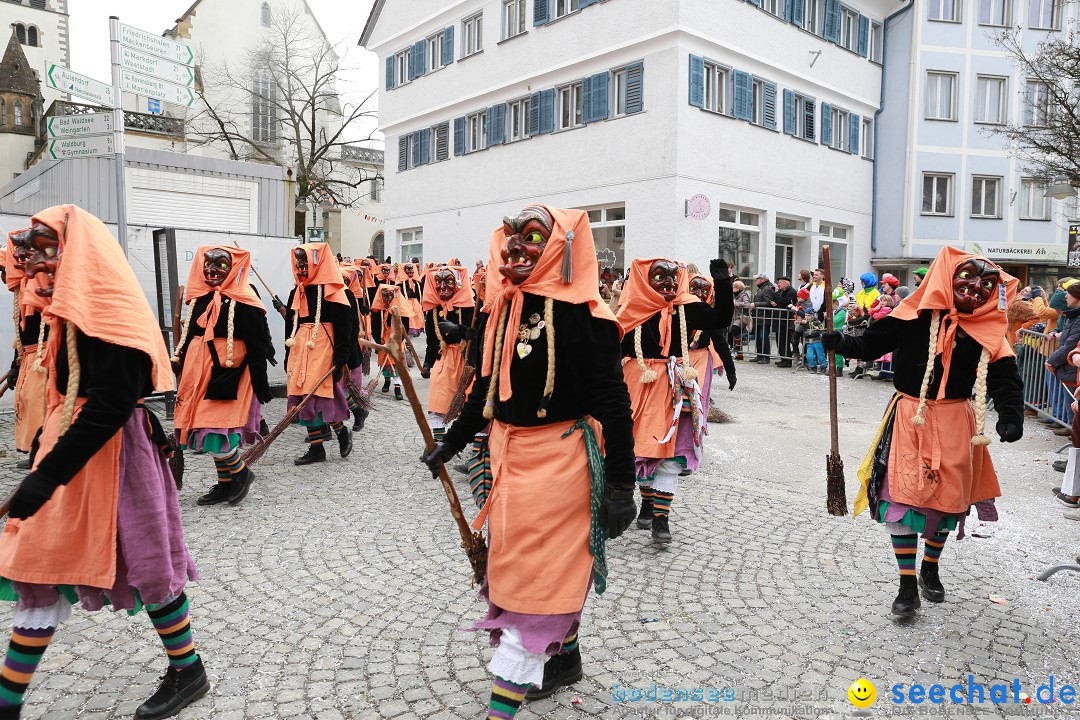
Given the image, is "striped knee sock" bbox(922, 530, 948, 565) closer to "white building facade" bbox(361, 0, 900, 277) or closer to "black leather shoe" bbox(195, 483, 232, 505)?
"black leather shoe" bbox(195, 483, 232, 505)

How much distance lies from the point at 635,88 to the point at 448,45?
28.3 ft

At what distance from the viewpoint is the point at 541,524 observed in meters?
2.89

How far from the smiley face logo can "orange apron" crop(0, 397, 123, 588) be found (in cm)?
307

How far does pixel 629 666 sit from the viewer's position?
3652mm

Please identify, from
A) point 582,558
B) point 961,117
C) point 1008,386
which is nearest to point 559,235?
point 582,558

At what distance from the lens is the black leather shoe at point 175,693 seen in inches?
124

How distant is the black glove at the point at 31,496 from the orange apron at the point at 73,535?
195 millimetres

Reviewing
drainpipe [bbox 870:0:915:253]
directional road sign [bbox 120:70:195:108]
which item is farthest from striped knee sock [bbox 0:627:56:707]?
drainpipe [bbox 870:0:915:253]

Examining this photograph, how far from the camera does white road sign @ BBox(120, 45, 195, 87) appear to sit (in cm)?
780

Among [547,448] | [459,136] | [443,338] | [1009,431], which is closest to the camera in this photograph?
[547,448]

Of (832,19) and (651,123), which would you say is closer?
(651,123)

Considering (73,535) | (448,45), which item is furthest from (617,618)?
(448,45)

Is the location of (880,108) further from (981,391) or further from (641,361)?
(981,391)

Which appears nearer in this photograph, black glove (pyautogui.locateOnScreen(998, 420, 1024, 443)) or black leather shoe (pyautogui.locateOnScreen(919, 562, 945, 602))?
black glove (pyautogui.locateOnScreen(998, 420, 1024, 443))
